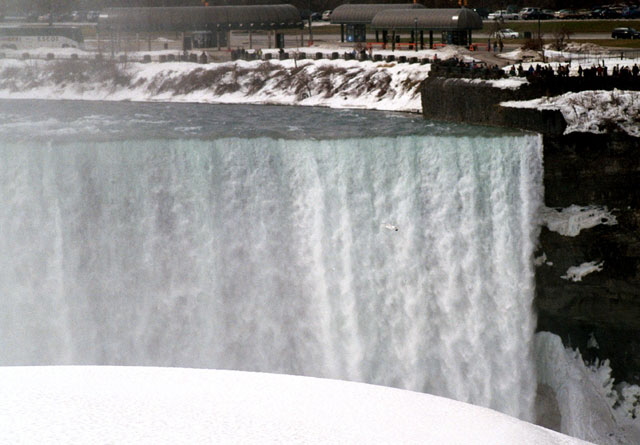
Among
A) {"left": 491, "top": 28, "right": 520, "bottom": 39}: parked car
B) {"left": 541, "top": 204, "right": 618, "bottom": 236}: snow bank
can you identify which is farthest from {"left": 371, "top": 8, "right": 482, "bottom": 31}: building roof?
{"left": 541, "top": 204, "right": 618, "bottom": 236}: snow bank

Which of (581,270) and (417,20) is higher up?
(417,20)

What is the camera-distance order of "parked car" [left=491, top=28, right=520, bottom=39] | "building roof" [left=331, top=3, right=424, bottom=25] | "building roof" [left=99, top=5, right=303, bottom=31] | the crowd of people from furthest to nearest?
1. "parked car" [left=491, top=28, right=520, bottom=39]
2. "building roof" [left=331, top=3, right=424, bottom=25]
3. "building roof" [left=99, top=5, right=303, bottom=31]
4. the crowd of people

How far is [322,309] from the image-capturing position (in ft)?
83.0

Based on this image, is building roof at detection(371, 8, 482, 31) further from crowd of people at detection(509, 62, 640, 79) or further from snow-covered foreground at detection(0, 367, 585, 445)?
snow-covered foreground at detection(0, 367, 585, 445)

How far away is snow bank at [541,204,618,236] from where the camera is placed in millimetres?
26859

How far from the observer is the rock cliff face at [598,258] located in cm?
2669

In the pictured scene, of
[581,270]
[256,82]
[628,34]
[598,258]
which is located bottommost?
[581,270]

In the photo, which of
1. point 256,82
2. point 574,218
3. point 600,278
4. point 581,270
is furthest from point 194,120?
point 600,278

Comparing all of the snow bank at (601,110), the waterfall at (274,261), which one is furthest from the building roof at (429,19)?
the waterfall at (274,261)

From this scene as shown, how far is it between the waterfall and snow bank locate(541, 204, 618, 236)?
1.27 metres

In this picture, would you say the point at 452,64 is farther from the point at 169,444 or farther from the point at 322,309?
the point at 169,444

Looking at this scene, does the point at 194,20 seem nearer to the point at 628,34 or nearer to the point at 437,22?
the point at 437,22

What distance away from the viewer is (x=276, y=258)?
83.0 ft

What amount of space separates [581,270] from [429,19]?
29827mm
